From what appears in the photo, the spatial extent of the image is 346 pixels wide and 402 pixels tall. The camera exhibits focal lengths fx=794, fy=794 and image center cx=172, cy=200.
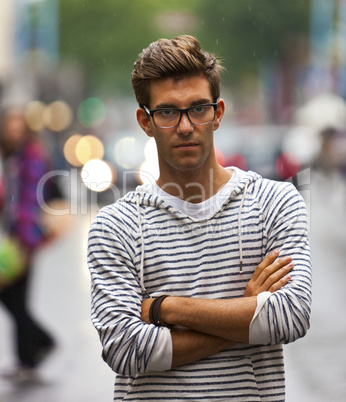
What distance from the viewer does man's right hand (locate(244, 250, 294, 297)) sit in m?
2.58

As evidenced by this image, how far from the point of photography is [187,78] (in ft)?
8.80

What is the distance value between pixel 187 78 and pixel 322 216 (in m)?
16.4

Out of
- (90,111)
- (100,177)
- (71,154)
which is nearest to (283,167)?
(100,177)

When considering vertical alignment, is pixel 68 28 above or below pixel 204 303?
above

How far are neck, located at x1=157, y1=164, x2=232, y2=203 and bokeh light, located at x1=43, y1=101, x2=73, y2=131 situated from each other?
126 ft

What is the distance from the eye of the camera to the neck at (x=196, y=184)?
2.73m

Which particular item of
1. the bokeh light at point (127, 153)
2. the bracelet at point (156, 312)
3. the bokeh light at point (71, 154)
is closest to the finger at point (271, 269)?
the bracelet at point (156, 312)

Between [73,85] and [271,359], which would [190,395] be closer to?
[271,359]

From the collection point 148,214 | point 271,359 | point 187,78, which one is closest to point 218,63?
point 187,78

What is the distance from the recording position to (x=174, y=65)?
266 centimetres

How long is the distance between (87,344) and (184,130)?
16.7 feet

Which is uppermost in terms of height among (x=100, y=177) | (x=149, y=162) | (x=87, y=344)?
(x=149, y=162)

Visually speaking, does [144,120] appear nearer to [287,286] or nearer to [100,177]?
[287,286]

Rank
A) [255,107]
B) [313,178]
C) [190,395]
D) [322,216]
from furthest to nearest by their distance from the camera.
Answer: [255,107], [313,178], [322,216], [190,395]
